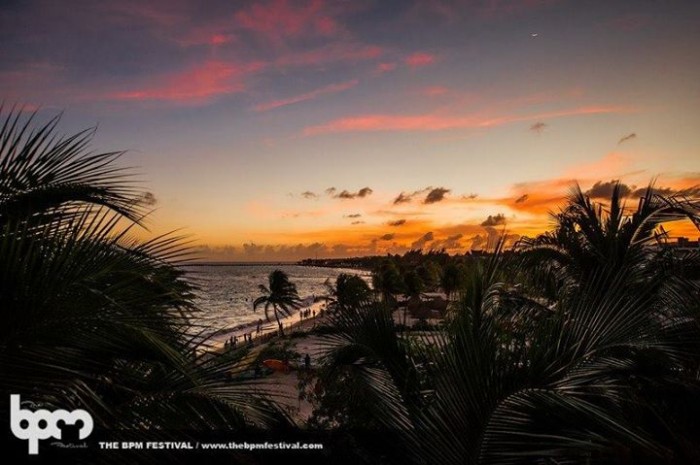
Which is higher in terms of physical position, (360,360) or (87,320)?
(87,320)

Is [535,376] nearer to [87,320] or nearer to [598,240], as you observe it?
[87,320]

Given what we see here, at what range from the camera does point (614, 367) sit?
3131 mm

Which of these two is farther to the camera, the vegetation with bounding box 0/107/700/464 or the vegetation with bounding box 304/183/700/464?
the vegetation with bounding box 304/183/700/464

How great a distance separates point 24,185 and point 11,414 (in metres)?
1.47

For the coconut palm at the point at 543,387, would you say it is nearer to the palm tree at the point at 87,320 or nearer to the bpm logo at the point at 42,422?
the palm tree at the point at 87,320

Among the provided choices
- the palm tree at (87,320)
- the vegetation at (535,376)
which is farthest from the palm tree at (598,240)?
the palm tree at (87,320)

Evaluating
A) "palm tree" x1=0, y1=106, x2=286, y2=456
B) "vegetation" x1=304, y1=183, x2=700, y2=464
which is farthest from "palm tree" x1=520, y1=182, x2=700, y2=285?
"palm tree" x1=0, y1=106, x2=286, y2=456

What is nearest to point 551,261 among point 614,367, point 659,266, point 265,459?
point 659,266

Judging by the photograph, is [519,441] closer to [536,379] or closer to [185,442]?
[536,379]

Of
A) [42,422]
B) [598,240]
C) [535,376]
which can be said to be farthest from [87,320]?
[598,240]

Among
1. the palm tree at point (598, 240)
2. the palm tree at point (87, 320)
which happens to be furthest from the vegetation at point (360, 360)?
the palm tree at point (598, 240)

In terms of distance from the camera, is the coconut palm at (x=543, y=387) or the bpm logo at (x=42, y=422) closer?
the bpm logo at (x=42, y=422)

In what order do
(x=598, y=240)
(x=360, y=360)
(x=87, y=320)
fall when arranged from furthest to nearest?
1. (x=598, y=240)
2. (x=360, y=360)
3. (x=87, y=320)

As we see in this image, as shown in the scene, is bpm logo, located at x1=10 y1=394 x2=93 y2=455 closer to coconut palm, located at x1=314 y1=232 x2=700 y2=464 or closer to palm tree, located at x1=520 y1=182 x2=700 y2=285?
coconut palm, located at x1=314 y1=232 x2=700 y2=464
